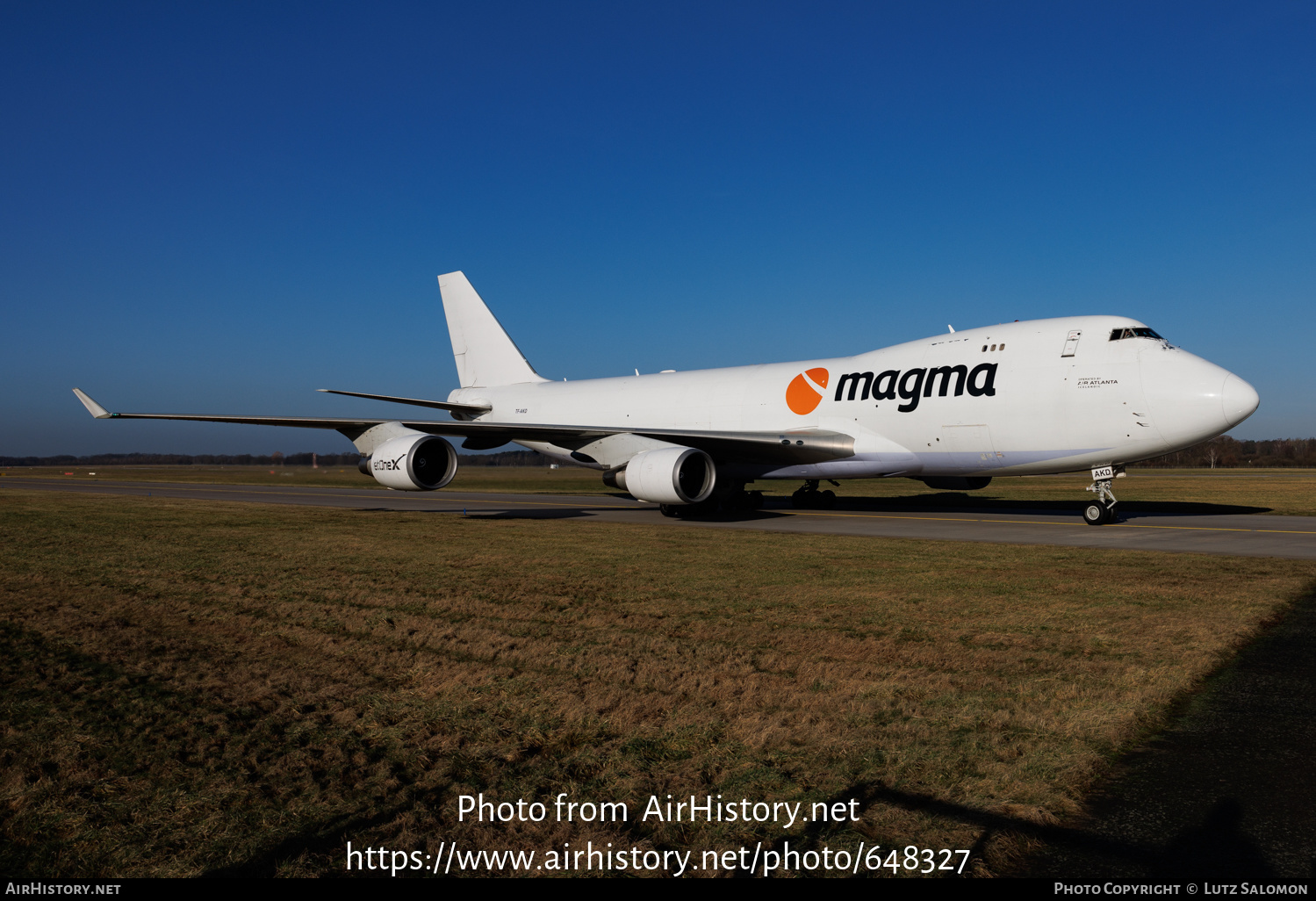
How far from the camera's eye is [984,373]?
17.5 metres

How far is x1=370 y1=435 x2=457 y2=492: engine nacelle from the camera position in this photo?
18.7 m

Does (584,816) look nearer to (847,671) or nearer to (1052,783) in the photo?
Result: (1052,783)

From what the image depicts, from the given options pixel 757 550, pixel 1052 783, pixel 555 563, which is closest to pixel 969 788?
pixel 1052 783

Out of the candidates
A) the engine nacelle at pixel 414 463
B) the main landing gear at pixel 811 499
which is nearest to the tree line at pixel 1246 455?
the main landing gear at pixel 811 499

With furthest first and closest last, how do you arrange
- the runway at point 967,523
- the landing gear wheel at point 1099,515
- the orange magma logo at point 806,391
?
the orange magma logo at point 806,391
the landing gear wheel at point 1099,515
the runway at point 967,523

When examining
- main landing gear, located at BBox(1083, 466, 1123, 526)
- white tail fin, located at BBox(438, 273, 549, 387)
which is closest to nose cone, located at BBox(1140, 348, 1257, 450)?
main landing gear, located at BBox(1083, 466, 1123, 526)

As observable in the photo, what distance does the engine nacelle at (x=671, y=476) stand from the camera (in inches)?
727

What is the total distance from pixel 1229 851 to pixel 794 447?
17.0m

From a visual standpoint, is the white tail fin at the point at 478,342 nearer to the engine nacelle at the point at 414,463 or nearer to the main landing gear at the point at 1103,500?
the engine nacelle at the point at 414,463

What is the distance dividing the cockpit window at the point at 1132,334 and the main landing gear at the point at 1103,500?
2.77 metres

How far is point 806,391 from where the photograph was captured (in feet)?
69.1

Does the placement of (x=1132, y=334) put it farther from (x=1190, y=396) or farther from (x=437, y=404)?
(x=437, y=404)

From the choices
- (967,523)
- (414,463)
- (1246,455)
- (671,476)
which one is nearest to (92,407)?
(414,463)

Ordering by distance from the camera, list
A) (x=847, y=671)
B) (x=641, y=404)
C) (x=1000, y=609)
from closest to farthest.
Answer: (x=847, y=671), (x=1000, y=609), (x=641, y=404)
